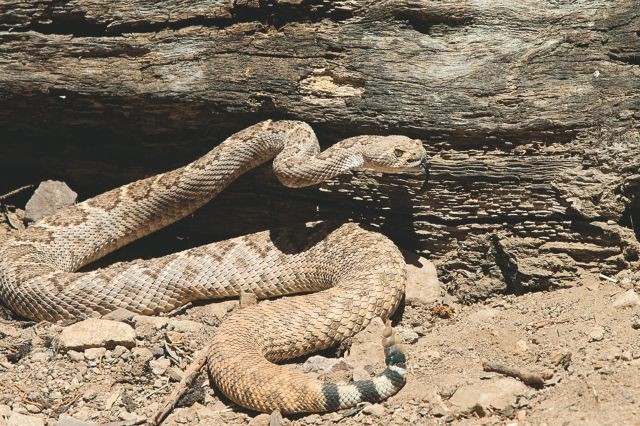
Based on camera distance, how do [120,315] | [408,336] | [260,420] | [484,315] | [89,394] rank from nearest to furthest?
1. [260,420]
2. [89,394]
3. [408,336]
4. [484,315]
5. [120,315]

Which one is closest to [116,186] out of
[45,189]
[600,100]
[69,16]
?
[45,189]

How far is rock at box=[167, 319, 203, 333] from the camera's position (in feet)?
20.4

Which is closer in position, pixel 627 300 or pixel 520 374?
pixel 520 374

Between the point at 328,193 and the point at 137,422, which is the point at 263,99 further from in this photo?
the point at 137,422

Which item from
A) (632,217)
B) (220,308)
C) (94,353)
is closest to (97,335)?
(94,353)

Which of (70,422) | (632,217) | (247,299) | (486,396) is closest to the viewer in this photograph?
(486,396)

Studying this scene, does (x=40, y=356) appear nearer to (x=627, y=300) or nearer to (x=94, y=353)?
(x=94, y=353)

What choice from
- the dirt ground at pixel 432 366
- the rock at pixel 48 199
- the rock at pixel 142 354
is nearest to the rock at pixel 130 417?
the dirt ground at pixel 432 366

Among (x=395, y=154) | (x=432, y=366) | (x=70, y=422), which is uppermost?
(x=395, y=154)

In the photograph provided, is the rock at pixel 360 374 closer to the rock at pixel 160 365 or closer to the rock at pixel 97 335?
the rock at pixel 160 365

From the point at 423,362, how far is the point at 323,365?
677 mm

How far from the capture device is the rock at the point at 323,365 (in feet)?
17.9

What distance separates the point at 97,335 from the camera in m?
5.88

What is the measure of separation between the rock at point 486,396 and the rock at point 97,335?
2450mm
